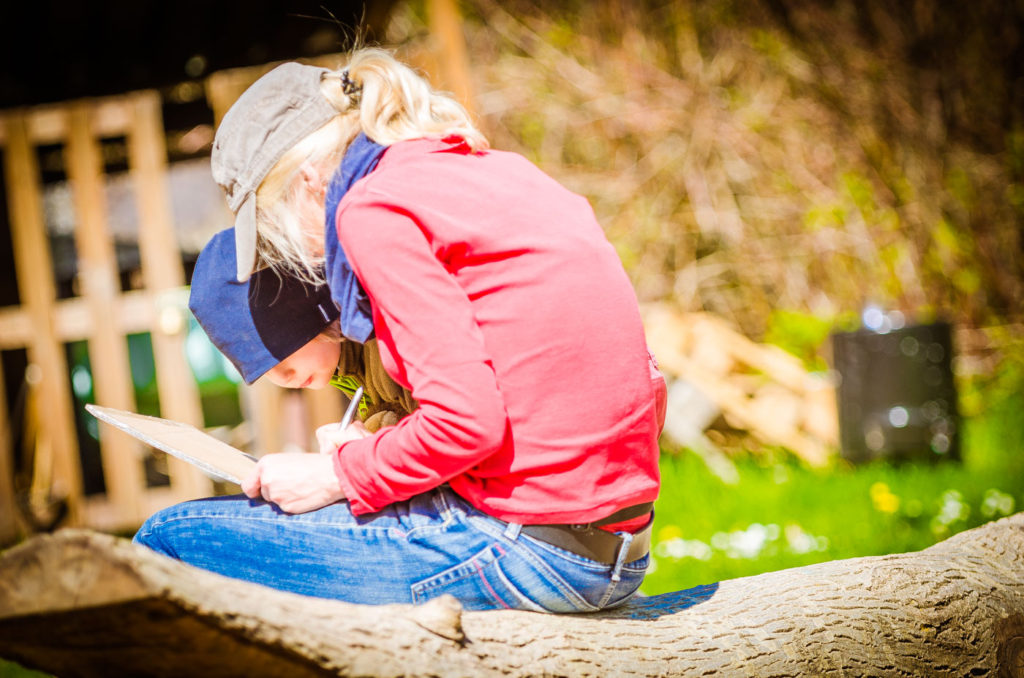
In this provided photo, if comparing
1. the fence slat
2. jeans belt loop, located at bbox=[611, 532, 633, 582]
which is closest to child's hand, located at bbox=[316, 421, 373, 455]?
jeans belt loop, located at bbox=[611, 532, 633, 582]

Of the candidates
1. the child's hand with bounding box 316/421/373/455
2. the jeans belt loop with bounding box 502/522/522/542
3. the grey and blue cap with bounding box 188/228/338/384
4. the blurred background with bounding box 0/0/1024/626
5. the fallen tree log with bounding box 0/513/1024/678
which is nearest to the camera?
the fallen tree log with bounding box 0/513/1024/678

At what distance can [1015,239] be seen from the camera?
5977mm

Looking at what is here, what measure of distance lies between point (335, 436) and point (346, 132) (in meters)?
0.58

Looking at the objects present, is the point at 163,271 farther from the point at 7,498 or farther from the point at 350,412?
the point at 350,412

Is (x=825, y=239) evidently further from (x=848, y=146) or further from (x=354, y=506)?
(x=354, y=506)

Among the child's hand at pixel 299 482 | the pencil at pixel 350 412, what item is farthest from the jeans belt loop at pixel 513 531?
the pencil at pixel 350 412

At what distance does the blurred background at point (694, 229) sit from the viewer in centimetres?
421

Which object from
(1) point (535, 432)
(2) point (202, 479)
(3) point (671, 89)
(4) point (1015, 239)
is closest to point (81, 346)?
(2) point (202, 479)

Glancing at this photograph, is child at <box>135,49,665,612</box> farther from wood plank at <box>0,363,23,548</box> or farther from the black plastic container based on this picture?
wood plank at <box>0,363,23,548</box>

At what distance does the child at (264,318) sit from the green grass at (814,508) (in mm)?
1612

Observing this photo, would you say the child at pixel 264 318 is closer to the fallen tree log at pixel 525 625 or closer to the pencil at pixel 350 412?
the pencil at pixel 350 412

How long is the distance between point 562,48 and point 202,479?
13.7 feet

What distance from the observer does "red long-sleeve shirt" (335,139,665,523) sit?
134 cm

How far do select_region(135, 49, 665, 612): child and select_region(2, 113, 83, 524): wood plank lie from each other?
3275 mm
